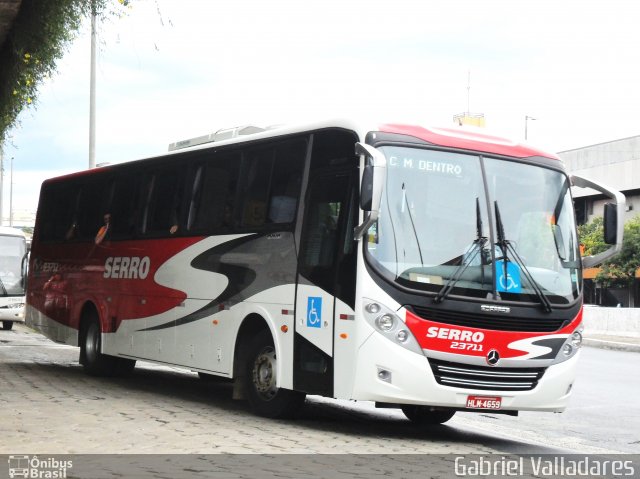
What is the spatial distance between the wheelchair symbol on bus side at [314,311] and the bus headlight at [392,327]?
839mm

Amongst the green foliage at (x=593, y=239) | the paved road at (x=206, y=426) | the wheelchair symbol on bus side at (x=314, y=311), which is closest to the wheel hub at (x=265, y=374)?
the paved road at (x=206, y=426)

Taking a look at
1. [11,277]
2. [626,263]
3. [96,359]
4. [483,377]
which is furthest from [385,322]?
[626,263]

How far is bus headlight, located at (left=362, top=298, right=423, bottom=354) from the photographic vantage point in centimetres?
1036

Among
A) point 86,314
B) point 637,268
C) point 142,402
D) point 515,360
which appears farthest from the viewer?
point 637,268

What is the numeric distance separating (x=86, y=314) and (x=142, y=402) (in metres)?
5.10

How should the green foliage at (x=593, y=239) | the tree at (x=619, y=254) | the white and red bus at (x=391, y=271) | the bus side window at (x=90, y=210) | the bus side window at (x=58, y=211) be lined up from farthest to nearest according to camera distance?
the tree at (x=619, y=254) < the green foliage at (x=593, y=239) < the bus side window at (x=58, y=211) < the bus side window at (x=90, y=210) < the white and red bus at (x=391, y=271)

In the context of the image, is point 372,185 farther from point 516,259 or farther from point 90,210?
point 90,210

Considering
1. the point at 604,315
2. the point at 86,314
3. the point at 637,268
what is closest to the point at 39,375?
the point at 86,314

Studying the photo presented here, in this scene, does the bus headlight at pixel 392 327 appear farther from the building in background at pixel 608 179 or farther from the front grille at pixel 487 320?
the building in background at pixel 608 179

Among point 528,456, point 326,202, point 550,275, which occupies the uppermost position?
point 326,202

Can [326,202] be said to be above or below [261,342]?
above

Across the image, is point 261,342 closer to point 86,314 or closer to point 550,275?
point 550,275

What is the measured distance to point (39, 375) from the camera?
1667 centimetres

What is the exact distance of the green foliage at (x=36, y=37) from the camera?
11336 mm
